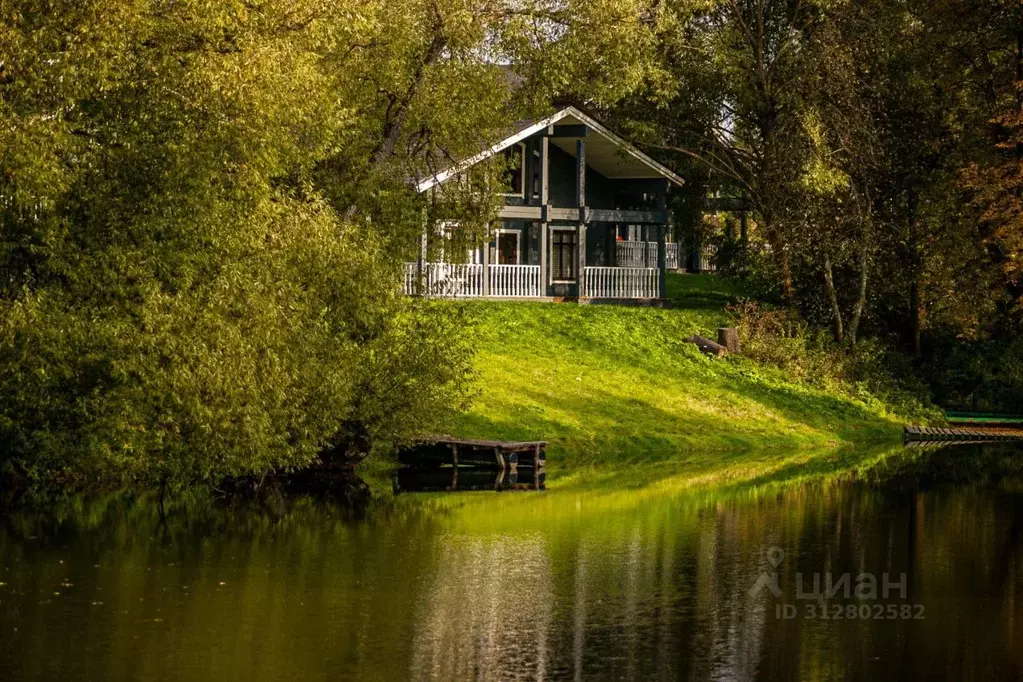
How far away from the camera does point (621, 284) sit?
6372 cm

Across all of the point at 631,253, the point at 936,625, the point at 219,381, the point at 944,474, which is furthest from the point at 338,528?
the point at 631,253

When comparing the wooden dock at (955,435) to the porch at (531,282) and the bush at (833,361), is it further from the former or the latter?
the porch at (531,282)

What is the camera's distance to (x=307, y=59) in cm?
3164

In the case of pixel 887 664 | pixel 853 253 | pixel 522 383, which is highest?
pixel 853 253

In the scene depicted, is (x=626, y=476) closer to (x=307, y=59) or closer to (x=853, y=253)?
(x=307, y=59)

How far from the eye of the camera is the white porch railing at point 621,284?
63.3 metres

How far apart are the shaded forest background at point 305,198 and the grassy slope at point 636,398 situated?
4.68 meters

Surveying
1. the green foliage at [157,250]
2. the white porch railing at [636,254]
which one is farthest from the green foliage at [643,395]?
the green foliage at [157,250]

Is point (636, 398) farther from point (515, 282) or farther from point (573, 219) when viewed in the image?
point (573, 219)

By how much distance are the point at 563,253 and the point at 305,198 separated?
31466 mm

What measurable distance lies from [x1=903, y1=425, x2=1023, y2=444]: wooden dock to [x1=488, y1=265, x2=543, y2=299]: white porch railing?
57.2 feet

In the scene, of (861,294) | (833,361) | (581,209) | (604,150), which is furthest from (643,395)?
(604,150)

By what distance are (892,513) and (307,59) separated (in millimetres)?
14909

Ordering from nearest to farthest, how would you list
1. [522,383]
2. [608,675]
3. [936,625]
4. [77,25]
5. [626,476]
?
1. [608,675]
2. [936,625]
3. [77,25]
4. [626,476]
5. [522,383]
